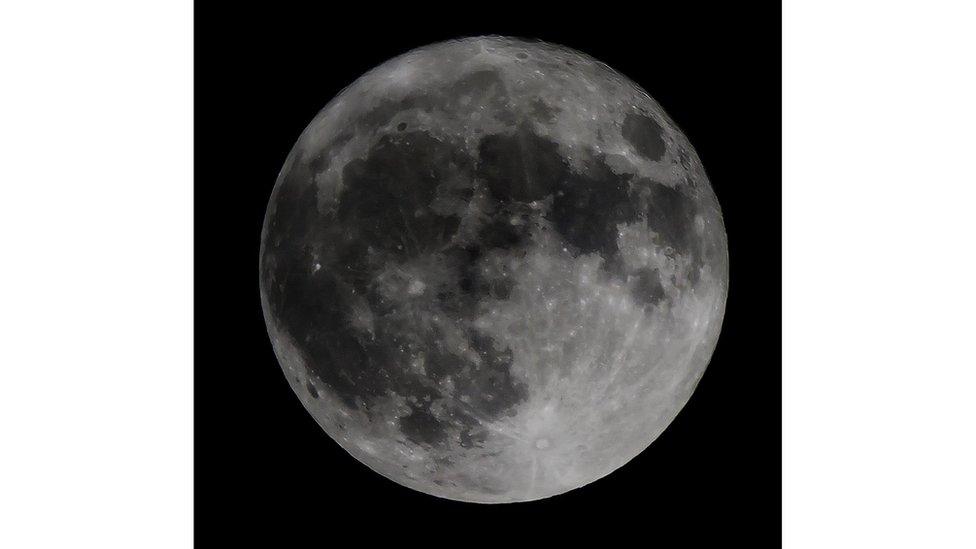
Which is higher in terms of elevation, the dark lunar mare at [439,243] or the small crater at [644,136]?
the small crater at [644,136]

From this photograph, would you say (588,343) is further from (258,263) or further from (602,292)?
(258,263)

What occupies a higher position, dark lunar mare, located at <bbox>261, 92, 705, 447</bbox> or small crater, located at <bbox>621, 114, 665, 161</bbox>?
small crater, located at <bbox>621, 114, 665, 161</bbox>

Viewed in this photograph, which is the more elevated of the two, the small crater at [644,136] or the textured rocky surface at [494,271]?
the small crater at [644,136]

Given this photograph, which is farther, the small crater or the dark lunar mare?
the small crater

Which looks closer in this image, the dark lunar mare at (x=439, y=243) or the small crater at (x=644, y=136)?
the dark lunar mare at (x=439, y=243)

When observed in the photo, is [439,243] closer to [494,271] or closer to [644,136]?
[494,271]

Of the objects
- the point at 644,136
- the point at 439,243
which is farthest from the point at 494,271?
the point at 644,136

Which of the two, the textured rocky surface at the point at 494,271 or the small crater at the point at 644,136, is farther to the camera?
the small crater at the point at 644,136

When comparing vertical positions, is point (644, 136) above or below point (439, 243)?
above
